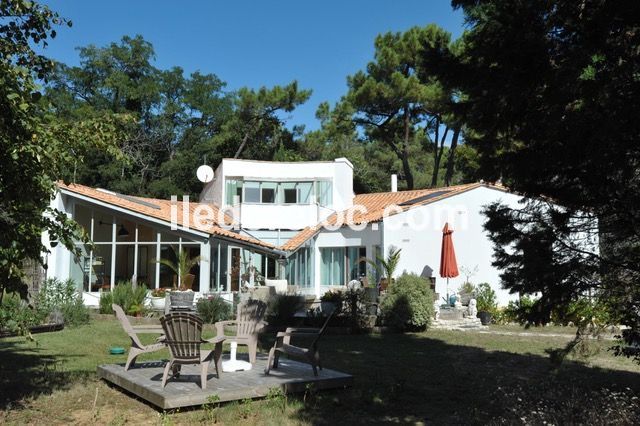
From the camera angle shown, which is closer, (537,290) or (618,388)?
(537,290)

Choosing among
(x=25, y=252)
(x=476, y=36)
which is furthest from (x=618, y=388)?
(x=25, y=252)

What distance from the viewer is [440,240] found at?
21875 millimetres

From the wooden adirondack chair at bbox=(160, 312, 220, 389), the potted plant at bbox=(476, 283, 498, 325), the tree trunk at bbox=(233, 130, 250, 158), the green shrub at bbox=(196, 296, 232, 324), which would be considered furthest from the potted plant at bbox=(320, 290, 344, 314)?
the tree trunk at bbox=(233, 130, 250, 158)

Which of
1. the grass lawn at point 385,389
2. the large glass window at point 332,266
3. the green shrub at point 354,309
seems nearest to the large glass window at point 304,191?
the large glass window at point 332,266

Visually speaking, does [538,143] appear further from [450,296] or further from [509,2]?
[450,296]

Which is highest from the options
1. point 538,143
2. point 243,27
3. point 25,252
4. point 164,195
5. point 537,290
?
point 243,27

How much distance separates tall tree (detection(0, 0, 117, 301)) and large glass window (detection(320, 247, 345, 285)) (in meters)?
18.2

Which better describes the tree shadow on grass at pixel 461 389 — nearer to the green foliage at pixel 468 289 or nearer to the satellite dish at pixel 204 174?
the green foliage at pixel 468 289

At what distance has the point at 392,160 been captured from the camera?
4362cm

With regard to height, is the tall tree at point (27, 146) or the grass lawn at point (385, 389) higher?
the tall tree at point (27, 146)

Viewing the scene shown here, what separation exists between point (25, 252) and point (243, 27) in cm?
2265

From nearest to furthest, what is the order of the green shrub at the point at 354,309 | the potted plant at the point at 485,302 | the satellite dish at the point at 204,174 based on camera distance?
the green shrub at the point at 354,309
the potted plant at the point at 485,302
the satellite dish at the point at 204,174

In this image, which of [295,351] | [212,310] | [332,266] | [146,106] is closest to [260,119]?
[146,106]

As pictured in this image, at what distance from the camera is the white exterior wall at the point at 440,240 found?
21516mm
